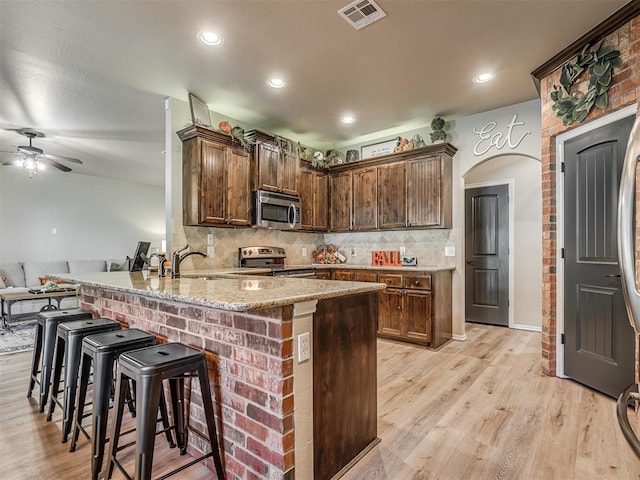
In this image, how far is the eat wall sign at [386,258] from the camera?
4750 mm

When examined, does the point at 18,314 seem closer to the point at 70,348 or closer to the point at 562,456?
the point at 70,348

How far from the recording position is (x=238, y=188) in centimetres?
395

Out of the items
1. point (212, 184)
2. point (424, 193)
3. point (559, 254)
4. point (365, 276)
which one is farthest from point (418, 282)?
point (212, 184)

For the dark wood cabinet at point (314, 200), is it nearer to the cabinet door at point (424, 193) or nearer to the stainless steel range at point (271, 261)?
the stainless steel range at point (271, 261)

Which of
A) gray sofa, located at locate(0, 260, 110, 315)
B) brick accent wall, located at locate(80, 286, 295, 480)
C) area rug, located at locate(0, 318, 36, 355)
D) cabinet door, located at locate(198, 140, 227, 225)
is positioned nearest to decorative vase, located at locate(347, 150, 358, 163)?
cabinet door, located at locate(198, 140, 227, 225)

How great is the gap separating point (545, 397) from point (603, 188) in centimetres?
169

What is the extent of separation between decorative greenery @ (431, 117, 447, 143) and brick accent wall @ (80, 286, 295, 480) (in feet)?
11.6

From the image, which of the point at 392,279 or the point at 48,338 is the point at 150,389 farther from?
the point at 392,279

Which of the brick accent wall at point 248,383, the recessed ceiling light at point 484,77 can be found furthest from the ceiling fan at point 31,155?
the recessed ceiling light at point 484,77

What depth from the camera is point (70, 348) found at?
6.78 ft

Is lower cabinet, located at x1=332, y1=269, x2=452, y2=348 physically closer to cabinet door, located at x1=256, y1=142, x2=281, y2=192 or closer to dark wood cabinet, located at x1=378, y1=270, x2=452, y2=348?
dark wood cabinet, located at x1=378, y1=270, x2=452, y2=348

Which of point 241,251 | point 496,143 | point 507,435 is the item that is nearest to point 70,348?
point 241,251

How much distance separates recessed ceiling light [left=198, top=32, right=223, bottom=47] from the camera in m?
2.55

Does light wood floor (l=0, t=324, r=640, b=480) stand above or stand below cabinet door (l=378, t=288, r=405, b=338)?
below
